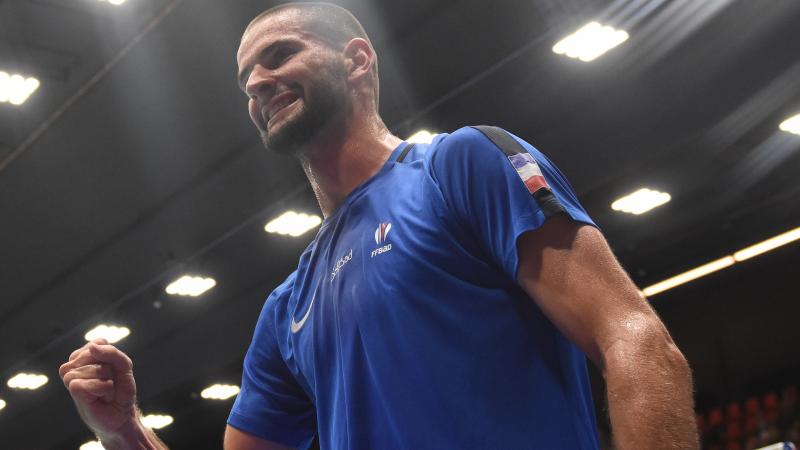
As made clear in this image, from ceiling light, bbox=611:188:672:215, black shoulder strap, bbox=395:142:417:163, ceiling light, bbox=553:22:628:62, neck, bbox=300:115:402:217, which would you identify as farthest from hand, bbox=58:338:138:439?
ceiling light, bbox=611:188:672:215

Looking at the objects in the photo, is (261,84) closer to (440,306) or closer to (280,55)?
(280,55)

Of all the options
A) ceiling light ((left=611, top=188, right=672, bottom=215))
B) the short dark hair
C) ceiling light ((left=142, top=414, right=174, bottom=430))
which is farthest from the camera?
ceiling light ((left=142, top=414, right=174, bottom=430))

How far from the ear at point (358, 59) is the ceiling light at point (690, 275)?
29.9ft

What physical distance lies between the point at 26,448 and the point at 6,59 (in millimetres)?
10926

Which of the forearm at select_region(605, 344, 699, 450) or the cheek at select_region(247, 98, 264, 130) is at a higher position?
the cheek at select_region(247, 98, 264, 130)

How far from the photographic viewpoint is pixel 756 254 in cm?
1026

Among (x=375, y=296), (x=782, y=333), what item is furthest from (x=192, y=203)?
(x=375, y=296)

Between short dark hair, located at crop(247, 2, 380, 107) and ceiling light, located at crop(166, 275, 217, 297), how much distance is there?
819 cm

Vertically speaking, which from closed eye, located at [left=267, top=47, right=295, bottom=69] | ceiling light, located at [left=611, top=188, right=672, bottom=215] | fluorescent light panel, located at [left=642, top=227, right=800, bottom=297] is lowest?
closed eye, located at [left=267, top=47, right=295, bottom=69]

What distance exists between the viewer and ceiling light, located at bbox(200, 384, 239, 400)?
44.5ft

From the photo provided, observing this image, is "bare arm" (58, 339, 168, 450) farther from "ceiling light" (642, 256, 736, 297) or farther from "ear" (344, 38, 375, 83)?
"ceiling light" (642, 256, 736, 297)

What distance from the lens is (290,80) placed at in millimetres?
1717

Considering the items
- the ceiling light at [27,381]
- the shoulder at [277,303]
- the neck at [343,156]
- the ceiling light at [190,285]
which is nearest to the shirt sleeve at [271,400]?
the shoulder at [277,303]

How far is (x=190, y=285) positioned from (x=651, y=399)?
9.24 metres
